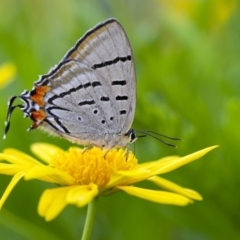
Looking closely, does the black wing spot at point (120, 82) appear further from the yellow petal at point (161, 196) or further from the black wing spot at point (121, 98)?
the yellow petal at point (161, 196)

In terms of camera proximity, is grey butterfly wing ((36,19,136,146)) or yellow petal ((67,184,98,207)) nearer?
yellow petal ((67,184,98,207))

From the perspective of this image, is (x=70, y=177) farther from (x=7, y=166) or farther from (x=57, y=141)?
(x=57, y=141)

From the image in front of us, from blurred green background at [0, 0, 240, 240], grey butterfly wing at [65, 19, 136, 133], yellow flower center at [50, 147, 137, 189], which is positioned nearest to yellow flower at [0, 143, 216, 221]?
yellow flower center at [50, 147, 137, 189]

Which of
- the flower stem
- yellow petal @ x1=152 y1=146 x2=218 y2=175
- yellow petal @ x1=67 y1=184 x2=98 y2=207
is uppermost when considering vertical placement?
yellow petal @ x1=152 y1=146 x2=218 y2=175

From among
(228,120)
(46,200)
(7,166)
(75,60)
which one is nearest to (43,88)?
(75,60)

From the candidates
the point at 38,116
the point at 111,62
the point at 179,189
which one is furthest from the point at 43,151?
the point at 179,189

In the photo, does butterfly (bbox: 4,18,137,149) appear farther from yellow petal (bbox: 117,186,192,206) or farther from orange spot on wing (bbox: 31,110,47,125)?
yellow petal (bbox: 117,186,192,206)
